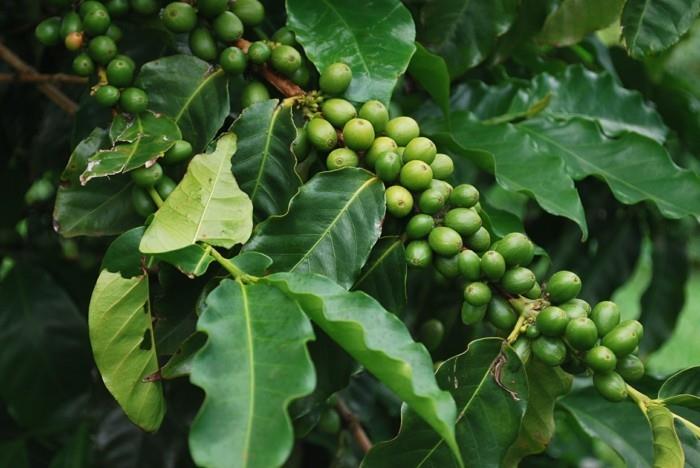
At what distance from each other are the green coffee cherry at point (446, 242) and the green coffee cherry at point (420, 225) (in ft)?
0.06

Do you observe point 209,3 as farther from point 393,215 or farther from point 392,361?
point 392,361

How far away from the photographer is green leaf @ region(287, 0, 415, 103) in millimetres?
1004

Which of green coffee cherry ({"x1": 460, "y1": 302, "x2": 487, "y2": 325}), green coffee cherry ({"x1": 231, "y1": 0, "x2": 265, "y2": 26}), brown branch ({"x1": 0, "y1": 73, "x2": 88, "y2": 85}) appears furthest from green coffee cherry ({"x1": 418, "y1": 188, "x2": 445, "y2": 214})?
brown branch ({"x1": 0, "y1": 73, "x2": 88, "y2": 85})

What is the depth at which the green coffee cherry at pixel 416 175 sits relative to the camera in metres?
0.91

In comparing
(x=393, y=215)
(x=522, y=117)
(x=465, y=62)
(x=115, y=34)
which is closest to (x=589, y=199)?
(x=522, y=117)

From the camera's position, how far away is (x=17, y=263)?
5.26 feet

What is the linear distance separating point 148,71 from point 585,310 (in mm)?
559

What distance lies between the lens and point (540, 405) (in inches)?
37.3

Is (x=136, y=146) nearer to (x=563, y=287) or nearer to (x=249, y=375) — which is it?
(x=249, y=375)

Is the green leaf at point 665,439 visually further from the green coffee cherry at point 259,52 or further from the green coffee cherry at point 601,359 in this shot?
the green coffee cherry at point 259,52

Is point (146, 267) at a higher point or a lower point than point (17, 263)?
higher

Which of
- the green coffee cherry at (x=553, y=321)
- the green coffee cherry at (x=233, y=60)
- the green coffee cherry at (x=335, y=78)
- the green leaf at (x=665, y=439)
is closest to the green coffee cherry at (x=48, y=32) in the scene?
the green coffee cherry at (x=233, y=60)

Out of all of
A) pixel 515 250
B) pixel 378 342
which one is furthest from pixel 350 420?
pixel 378 342

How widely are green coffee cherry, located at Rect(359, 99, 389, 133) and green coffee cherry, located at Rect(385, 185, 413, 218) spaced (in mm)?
77
